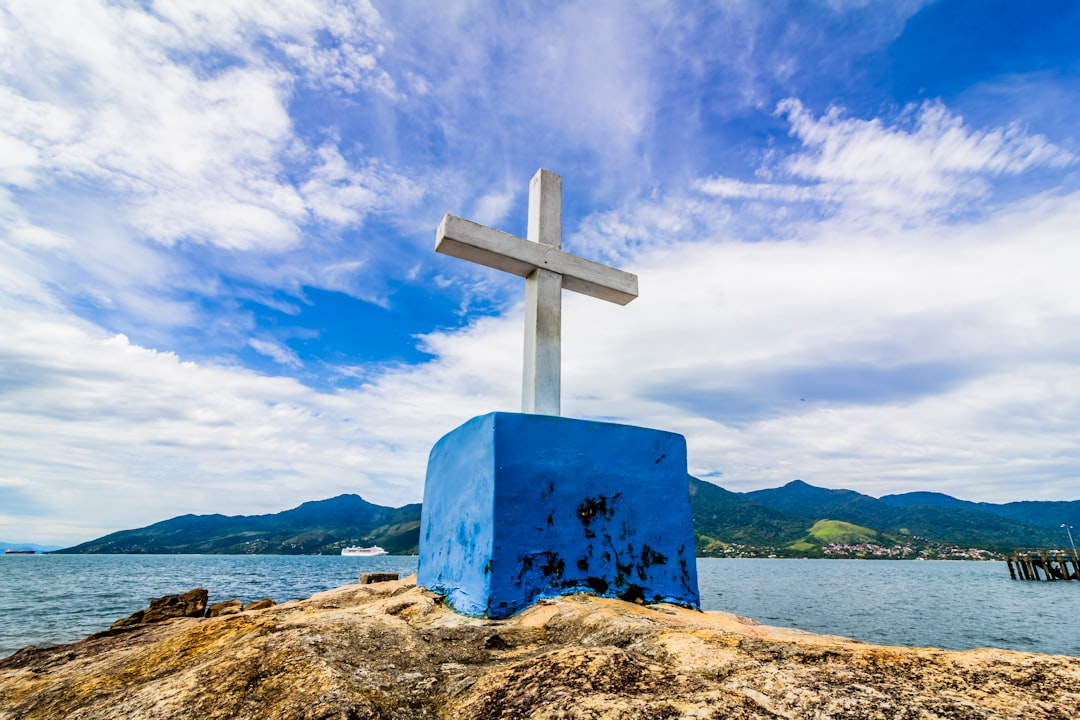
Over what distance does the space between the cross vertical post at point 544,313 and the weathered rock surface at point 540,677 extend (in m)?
Answer: 2.08

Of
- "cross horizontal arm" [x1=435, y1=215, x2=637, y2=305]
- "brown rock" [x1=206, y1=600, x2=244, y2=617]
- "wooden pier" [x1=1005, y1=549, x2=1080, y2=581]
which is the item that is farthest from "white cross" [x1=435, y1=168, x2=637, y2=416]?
"wooden pier" [x1=1005, y1=549, x2=1080, y2=581]

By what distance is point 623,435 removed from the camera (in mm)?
4633

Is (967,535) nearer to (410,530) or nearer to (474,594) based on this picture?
(410,530)

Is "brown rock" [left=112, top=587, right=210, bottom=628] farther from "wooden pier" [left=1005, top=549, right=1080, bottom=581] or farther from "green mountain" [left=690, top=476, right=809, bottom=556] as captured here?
"green mountain" [left=690, top=476, right=809, bottom=556]

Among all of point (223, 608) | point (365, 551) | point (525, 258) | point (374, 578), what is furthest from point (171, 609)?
point (365, 551)

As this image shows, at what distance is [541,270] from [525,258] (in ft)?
0.61

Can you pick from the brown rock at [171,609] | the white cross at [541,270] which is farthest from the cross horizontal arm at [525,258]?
the brown rock at [171,609]

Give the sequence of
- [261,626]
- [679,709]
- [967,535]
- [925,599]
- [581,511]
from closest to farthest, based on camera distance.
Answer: [679,709] < [261,626] < [581,511] < [925,599] < [967,535]

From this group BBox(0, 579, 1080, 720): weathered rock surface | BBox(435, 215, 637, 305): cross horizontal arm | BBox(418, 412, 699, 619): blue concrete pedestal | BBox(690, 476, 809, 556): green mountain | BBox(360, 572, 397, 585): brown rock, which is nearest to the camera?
BBox(0, 579, 1080, 720): weathered rock surface

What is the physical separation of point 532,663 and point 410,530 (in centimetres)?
20260

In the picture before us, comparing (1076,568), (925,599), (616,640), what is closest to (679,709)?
(616,640)

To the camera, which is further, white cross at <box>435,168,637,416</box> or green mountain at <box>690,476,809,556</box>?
green mountain at <box>690,476,809,556</box>

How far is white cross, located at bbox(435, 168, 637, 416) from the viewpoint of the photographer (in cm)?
493

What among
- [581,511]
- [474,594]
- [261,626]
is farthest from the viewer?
[581,511]
